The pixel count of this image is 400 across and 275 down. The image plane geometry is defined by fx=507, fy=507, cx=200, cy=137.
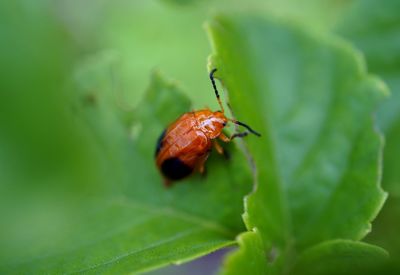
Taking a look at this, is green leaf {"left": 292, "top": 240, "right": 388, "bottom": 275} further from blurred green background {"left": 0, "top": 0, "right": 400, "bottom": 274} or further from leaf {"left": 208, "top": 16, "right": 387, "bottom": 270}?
blurred green background {"left": 0, "top": 0, "right": 400, "bottom": 274}

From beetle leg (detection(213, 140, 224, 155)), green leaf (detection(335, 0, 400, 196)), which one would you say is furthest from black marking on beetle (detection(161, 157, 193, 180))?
A: green leaf (detection(335, 0, 400, 196))

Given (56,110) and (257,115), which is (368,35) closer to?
(257,115)

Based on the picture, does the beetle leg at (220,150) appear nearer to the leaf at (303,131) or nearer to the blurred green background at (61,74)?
the leaf at (303,131)

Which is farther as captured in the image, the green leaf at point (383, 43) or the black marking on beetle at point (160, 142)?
the green leaf at point (383, 43)

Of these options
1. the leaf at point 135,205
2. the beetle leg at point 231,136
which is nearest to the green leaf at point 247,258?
the leaf at point 135,205

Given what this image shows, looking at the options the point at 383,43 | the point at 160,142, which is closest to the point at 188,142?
the point at 160,142
